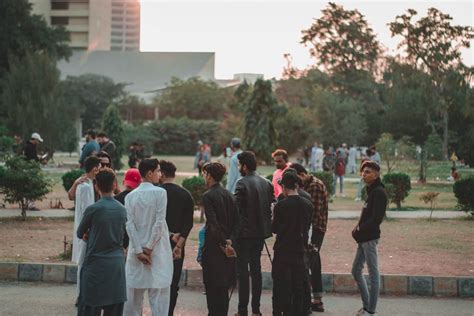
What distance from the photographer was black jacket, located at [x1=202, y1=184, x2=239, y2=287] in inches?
329

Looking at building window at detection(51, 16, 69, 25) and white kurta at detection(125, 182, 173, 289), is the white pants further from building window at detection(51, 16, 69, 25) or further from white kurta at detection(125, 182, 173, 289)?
building window at detection(51, 16, 69, 25)

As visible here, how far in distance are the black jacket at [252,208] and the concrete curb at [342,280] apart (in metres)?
2.30

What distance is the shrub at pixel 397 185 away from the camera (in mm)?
22352

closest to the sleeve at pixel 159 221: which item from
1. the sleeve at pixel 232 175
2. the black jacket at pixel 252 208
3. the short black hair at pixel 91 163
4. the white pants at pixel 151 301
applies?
the white pants at pixel 151 301

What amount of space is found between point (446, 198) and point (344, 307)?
18164 millimetres

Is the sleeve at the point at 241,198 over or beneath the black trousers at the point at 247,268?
over

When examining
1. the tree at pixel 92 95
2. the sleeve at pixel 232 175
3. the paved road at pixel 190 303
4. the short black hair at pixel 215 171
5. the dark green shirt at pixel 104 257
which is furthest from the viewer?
the tree at pixel 92 95

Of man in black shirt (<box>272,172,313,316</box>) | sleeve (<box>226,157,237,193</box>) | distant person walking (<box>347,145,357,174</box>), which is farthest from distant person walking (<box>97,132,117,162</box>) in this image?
distant person walking (<box>347,145,357,174</box>)

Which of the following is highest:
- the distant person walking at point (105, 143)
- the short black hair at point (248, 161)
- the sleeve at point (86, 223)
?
the distant person walking at point (105, 143)

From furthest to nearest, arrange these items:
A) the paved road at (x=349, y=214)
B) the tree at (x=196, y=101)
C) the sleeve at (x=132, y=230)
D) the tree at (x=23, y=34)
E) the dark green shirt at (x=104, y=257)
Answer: the tree at (x=196, y=101) → the tree at (x=23, y=34) → the paved road at (x=349, y=214) → the sleeve at (x=132, y=230) → the dark green shirt at (x=104, y=257)

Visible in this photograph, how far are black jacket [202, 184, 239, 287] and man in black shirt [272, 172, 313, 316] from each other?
48 cm

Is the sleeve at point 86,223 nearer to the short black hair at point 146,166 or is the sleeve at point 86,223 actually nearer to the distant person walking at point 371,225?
the short black hair at point 146,166

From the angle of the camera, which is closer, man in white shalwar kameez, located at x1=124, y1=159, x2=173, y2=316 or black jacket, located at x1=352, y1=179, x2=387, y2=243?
man in white shalwar kameez, located at x1=124, y1=159, x2=173, y2=316

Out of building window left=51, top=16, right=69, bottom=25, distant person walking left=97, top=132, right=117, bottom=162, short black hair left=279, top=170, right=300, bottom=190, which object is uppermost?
building window left=51, top=16, right=69, bottom=25
